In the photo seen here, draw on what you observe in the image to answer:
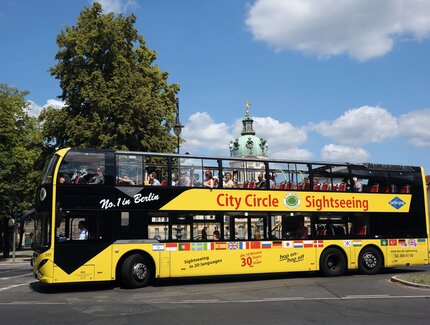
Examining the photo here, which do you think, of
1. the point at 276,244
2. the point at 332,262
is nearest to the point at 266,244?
the point at 276,244

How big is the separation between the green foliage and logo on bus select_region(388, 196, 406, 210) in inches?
900

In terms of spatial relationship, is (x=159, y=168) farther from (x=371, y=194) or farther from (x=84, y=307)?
(x=371, y=194)

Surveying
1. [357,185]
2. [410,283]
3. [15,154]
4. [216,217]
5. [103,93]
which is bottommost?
[410,283]

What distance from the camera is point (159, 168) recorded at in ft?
51.7

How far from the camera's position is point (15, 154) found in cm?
3506

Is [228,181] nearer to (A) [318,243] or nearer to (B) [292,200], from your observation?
(B) [292,200]

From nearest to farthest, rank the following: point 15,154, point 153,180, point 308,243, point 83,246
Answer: point 83,246
point 153,180
point 308,243
point 15,154

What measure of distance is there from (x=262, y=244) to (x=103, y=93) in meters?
17.3

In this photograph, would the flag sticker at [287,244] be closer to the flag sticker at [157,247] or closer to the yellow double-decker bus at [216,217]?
the yellow double-decker bus at [216,217]

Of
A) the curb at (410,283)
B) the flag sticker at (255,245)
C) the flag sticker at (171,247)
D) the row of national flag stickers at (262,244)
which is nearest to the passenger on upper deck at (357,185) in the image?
the row of national flag stickers at (262,244)

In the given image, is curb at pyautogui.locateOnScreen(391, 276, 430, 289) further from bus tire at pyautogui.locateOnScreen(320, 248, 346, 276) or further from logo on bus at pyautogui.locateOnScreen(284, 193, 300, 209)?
logo on bus at pyautogui.locateOnScreen(284, 193, 300, 209)

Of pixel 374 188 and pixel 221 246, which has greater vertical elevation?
pixel 374 188

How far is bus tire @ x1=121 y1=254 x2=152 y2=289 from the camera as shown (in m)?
14.6

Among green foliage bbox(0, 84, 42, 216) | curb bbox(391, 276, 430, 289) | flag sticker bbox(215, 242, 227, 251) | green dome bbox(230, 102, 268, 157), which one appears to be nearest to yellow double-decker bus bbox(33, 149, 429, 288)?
flag sticker bbox(215, 242, 227, 251)
